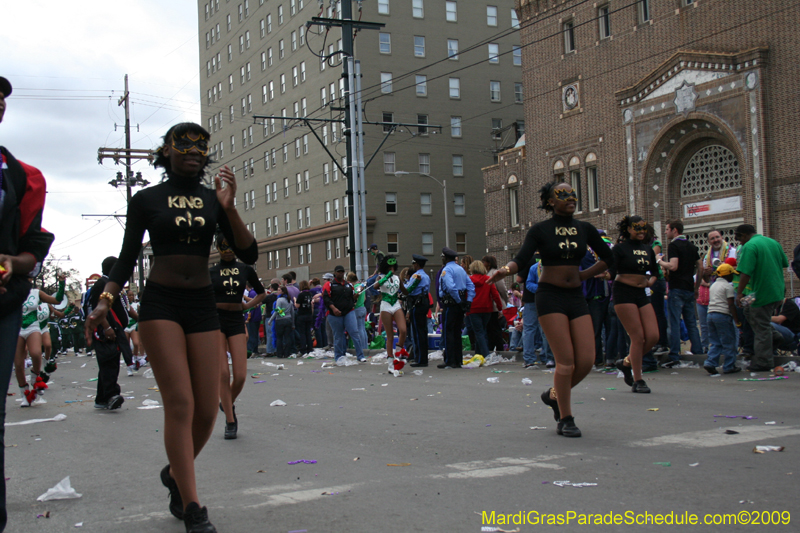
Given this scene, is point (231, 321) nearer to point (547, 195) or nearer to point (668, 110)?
point (547, 195)

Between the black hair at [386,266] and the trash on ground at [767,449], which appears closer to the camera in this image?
the trash on ground at [767,449]

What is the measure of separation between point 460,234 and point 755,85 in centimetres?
3369

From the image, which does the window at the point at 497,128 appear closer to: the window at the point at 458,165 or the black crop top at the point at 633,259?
the window at the point at 458,165

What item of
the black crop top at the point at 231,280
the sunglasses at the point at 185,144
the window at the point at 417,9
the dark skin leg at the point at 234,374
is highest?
the window at the point at 417,9

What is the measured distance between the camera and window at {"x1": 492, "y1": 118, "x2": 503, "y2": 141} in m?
61.9

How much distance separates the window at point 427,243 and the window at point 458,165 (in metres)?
5.42

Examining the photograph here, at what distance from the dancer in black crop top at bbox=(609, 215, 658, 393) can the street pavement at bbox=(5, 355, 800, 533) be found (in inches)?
15.1

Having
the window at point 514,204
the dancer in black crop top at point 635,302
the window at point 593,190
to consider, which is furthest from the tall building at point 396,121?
the dancer in black crop top at point 635,302

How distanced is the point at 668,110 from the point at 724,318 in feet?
84.5

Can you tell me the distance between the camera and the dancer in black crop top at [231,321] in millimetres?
7141

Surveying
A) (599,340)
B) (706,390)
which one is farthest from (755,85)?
(706,390)

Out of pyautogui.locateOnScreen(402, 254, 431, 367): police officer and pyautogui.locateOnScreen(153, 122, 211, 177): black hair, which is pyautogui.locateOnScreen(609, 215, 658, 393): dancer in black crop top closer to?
pyautogui.locateOnScreen(402, 254, 431, 367): police officer

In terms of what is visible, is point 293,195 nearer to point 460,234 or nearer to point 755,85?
point 460,234

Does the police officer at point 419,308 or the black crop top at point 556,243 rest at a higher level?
the black crop top at point 556,243
